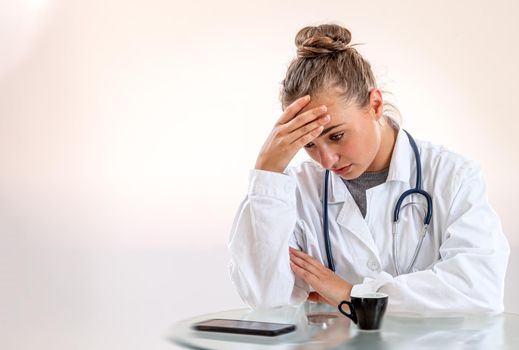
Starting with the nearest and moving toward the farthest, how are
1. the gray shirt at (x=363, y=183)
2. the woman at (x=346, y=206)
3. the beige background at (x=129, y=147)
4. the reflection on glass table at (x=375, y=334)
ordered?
the reflection on glass table at (x=375, y=334)
the woman at (x=346, y=206)
the gray shirt at (x=363, y=183)
the beige background at (x=129, y=147)

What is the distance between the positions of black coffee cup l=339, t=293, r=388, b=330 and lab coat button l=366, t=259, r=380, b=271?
0.50 metres

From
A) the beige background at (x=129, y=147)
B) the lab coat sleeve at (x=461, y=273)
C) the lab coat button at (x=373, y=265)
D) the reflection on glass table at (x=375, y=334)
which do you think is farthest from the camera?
the beige background at (x=129, y=147)

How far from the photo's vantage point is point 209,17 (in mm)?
3455

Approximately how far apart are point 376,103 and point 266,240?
470 mm

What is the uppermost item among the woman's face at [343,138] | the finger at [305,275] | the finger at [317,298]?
the woman's face at [343,138]

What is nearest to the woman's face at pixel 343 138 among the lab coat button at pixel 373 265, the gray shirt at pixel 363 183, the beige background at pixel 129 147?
the gray shirt at pixel 363 183

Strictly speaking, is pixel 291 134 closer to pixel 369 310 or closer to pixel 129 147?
pixel 369 310

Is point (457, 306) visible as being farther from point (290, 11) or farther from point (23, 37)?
point (23, 37)

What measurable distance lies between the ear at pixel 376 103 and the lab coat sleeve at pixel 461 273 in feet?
0.92

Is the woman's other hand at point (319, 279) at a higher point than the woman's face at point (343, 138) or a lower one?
lower

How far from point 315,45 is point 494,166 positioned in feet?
4.95

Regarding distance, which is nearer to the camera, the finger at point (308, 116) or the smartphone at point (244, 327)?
the smartphone at point (244, 327)

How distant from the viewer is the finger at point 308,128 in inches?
74.1

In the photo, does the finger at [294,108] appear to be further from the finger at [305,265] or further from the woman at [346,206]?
the finger at [305,265]
